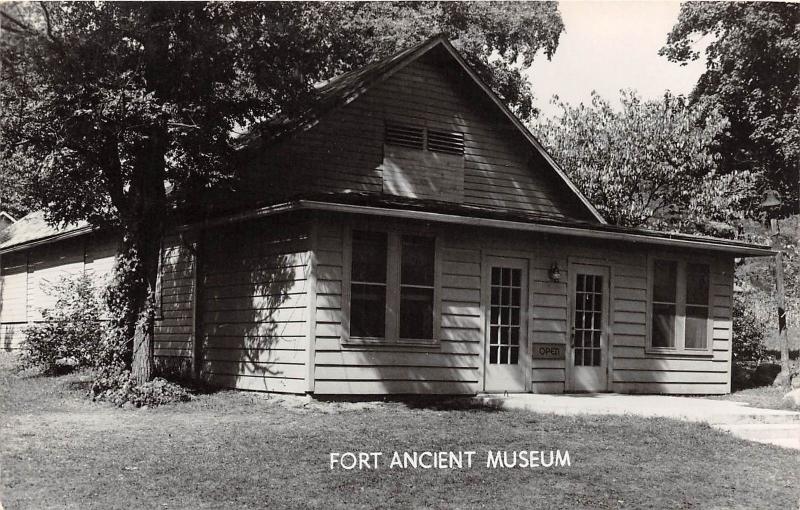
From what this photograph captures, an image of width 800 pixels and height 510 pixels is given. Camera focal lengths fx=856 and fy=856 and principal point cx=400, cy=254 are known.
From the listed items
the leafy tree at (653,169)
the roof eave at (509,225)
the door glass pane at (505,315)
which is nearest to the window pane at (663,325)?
the roof eave at (509,225)

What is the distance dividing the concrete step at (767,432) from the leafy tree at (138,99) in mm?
8044

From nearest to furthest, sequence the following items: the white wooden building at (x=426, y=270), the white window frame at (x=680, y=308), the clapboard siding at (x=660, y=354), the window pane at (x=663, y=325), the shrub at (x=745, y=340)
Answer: the white wooden building at (x=426, y=270), the clapboard siding at (x=660, y=354), the white window frame at (x=680, y=308), the window pane at (x=663, y=325), the shrub at (x=745, y=340)

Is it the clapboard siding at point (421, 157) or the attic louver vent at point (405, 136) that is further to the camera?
the attic louver vent at point (405, 136)

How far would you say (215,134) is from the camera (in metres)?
12.8

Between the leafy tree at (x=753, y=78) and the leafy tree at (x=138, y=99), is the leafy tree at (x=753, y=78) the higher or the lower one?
the higher one

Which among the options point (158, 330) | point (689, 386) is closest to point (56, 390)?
point (158, 330)

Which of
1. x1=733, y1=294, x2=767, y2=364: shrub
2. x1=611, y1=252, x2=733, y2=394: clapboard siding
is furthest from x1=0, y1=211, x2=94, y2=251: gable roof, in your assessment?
x1=733, y1=294, x2=767, y2=364: shrub

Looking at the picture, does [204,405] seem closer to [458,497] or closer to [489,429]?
[489,429]

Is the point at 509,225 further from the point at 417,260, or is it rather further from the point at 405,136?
the point at 405,136

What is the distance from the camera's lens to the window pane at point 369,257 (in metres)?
12.5

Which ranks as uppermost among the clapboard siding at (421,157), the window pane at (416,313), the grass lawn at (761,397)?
the clapboard siding at (421,157)

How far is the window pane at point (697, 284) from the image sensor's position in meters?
16.0

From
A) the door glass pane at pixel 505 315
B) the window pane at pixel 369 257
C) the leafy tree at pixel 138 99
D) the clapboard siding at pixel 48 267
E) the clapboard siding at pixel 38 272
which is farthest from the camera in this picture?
the clapboard siding at pixel 48 267

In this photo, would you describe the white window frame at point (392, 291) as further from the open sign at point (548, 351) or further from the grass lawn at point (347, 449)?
the open sign at point (548, 351)
